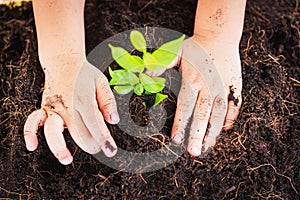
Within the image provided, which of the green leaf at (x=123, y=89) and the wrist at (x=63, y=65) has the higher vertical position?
the wrist at (x=63, y=65)

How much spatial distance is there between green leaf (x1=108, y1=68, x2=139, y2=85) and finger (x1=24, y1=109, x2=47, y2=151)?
0.20 metres

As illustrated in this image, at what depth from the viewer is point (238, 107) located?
4.27 ft

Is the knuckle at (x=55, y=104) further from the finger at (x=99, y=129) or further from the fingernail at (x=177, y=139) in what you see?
the fingernail at (x=177, y=139)

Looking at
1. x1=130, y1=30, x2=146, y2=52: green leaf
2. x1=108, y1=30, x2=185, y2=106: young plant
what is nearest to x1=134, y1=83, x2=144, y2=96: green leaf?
x1=108, y1=30, x2=185, y2=106: young plant

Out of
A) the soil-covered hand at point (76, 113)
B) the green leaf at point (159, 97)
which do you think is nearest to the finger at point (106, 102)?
the soil-covered hand at point (76, 113)

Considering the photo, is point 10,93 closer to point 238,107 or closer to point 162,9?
point 162,9

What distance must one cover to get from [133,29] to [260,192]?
1.86 feet

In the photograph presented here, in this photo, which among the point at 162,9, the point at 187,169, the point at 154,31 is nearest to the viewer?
the point at 187,169

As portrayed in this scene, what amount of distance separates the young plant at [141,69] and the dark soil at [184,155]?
93 mm

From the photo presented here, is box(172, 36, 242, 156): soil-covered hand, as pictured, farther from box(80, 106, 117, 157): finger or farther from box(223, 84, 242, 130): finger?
box(80, 106, 117, 157): finger

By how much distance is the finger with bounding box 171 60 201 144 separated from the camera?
125 cm

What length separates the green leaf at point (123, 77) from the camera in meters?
1.23

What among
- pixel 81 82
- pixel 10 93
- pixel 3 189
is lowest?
pixel 3 189

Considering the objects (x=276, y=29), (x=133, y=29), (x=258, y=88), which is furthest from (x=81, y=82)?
(x=276, y=29)
